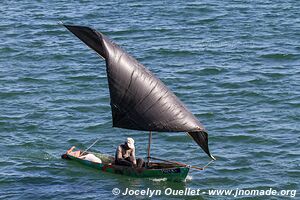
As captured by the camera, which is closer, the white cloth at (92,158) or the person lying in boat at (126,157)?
the person lying in boat at (126,157)

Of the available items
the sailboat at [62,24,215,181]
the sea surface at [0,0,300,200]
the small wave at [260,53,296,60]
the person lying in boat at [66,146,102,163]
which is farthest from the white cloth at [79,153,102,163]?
the small wave at [260,53,296,60]

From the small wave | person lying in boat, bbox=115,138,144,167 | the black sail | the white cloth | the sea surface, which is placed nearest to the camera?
the black sail

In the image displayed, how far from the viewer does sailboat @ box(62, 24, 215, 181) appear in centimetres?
3019

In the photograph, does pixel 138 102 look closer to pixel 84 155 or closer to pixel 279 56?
pixel 84 155

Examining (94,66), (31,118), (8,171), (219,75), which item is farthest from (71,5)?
(8,171)


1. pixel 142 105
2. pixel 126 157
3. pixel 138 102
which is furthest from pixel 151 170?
pixel 138 102

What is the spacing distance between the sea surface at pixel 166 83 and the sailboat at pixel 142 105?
728mm

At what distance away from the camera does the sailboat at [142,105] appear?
30188 millimetres

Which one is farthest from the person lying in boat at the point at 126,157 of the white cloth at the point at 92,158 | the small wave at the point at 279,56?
the small wave at the point at 279,56

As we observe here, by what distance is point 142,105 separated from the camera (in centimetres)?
3042

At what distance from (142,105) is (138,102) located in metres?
0.18

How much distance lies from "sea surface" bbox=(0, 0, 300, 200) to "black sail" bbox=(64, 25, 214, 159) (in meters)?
2.25

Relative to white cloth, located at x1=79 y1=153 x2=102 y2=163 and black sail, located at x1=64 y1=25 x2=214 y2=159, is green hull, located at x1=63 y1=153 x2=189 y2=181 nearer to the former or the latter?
white cloth, located at x1=79 y1=153 x2=102 y2=163

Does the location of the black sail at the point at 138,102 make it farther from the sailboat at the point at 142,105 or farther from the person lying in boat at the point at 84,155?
the person lying in boat at the point at 84,155
